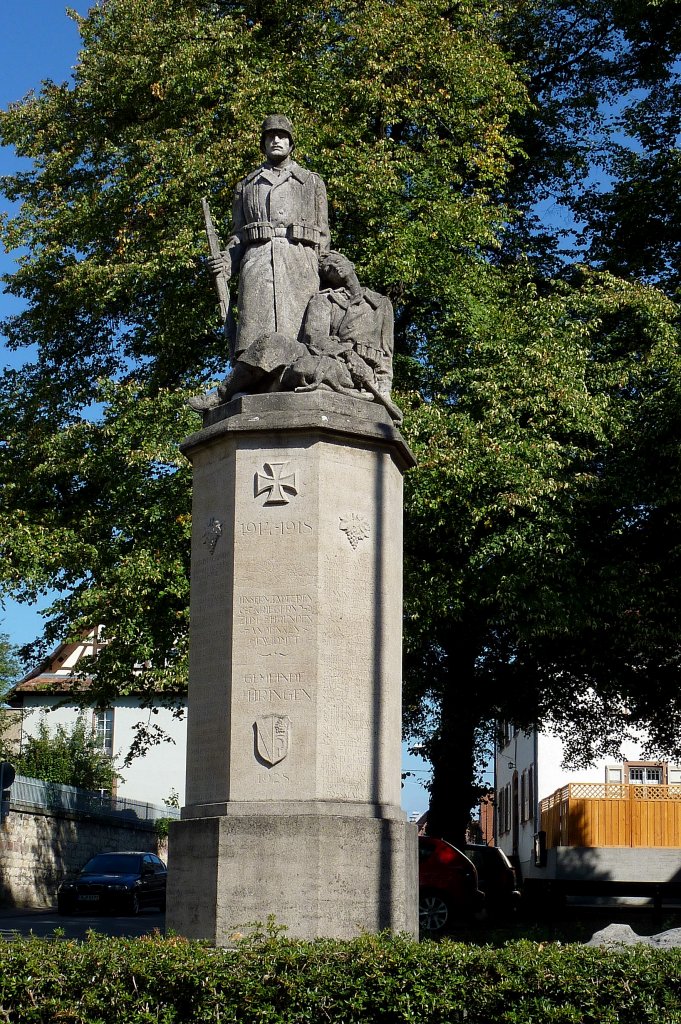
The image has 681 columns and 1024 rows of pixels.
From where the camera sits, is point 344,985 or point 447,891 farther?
point 447,891

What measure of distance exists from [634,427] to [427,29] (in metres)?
7.51

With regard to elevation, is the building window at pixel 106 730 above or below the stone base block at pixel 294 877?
above

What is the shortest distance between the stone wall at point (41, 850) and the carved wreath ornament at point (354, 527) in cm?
2100

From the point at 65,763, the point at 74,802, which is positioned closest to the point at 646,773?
the point at 74,802

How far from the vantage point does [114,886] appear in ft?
92.4

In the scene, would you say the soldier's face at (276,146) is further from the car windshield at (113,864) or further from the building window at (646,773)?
the building window at (646,773)

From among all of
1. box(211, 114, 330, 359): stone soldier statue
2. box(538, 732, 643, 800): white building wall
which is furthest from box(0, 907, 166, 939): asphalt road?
box(538, 732, 643, 800): white building wall

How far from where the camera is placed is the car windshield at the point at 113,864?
95.8 feet

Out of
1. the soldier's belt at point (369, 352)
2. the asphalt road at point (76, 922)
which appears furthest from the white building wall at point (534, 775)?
the soldier's belt at point (369, 352)

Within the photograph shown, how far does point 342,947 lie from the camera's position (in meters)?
6.96

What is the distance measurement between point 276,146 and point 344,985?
21.1 ft

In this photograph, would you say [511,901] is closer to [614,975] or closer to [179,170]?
[179,170]

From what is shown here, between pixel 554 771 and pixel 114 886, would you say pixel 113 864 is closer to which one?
pixel 114 886

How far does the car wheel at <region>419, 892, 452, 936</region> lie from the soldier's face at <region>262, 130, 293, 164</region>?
42.2ft
